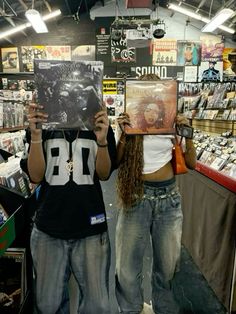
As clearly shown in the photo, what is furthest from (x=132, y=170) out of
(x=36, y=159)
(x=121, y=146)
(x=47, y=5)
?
(x=47, y=5)

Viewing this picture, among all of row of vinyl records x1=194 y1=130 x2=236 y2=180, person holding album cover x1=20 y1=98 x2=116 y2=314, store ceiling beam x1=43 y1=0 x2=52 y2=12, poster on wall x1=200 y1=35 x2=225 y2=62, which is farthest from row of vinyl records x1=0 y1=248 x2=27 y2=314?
poster on wall x1=200 y1=35 x2=225 y2=62

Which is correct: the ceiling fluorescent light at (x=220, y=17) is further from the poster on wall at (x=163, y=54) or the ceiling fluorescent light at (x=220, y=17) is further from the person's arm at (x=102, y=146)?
the person's arm at (x=102, y=146)

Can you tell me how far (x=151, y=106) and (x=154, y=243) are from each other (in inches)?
32.9

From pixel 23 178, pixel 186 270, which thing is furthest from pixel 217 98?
pixel 23 178

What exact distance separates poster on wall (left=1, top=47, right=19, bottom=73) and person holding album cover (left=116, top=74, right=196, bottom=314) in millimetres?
11425

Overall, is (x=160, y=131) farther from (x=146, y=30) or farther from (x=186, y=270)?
(x=146, y=30)

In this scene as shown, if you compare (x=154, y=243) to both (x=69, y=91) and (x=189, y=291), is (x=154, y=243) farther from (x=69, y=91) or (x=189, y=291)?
(x=69, y=91)

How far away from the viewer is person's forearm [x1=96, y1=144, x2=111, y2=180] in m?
1.47

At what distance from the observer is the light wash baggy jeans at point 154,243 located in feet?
6.09

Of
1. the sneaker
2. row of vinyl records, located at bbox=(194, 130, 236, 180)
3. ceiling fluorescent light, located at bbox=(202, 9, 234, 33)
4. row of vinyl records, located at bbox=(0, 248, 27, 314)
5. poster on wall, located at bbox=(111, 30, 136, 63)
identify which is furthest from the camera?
poster on wall, located at bbox=(111, 30, 136, 63)

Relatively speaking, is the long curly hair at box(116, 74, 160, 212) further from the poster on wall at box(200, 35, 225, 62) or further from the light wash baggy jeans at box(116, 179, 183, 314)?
the poster on wall at box(200, 35, 225, 62)

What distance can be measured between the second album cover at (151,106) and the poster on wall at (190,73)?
1053 cm

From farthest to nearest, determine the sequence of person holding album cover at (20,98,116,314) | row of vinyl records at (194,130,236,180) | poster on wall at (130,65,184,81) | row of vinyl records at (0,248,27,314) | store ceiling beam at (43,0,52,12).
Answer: poster on wall at (130,65,184,81) → store ceiling beam at (43,0,52,12) → row of vinyl records at (194,130,236,180) → row of vinyl records at (0,248,27,314) → person holding album cover at (20,98,116,314)

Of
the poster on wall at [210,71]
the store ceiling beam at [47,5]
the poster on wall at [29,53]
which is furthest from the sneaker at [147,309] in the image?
the poster on wall at [29,53]
